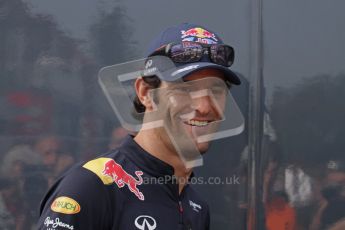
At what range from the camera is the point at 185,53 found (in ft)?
3.96

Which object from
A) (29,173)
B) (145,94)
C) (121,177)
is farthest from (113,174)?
(29,173)

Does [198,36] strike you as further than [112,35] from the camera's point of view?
No

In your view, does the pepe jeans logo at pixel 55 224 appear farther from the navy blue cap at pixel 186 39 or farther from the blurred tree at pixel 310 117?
the blurred tree at pixel 310 117

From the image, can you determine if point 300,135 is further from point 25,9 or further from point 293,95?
point 25,9

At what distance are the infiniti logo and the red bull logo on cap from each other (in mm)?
453

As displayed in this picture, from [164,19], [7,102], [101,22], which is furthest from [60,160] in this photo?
[164,19]

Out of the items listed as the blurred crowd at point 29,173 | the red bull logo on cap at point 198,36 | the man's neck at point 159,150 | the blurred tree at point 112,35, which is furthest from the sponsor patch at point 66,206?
the blurred tree at point 112,35

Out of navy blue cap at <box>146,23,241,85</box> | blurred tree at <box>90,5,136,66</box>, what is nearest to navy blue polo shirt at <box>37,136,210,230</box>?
navy blue cap at <box>146,23,241,85</box>

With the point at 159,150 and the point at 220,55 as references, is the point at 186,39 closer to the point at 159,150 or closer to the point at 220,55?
the point at 220,55

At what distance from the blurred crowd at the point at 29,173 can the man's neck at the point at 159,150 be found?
18.6 inches

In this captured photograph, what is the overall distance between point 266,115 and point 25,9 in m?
0.96

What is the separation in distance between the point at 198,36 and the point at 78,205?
52 centimetres

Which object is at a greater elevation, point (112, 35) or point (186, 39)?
point (186, 39)

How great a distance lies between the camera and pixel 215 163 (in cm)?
174
